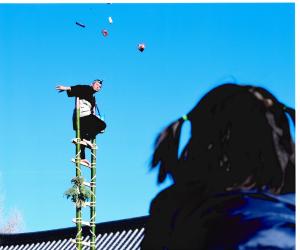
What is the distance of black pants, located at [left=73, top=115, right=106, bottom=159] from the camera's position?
6262mm

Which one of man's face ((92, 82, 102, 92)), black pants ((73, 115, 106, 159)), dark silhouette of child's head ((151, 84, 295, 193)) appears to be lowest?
dark silhouette of child's head ((151, 84, 295, 193))

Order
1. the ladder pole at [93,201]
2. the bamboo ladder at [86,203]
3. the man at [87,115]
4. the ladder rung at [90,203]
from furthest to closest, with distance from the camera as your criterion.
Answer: the man at [87,115], the ladder pole at [93,201], the ladder rung at [90,203], the bamboo ladder at [86,203]

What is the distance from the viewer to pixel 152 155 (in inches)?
74.7

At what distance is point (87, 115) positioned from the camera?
6211 mm

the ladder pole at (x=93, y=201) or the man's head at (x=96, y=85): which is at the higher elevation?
the man's head at (x=96, y=85)

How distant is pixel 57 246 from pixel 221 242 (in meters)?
11.0

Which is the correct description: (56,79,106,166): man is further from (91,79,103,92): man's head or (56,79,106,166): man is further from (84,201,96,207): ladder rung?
(84,201,96,207): ladder rung

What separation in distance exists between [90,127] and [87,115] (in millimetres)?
173

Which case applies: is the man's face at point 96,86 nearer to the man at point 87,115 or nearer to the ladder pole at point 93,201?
the man at point 87,115

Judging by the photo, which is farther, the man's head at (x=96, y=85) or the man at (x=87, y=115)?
the man's head at (x=96, y=85)

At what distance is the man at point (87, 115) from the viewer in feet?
20.0

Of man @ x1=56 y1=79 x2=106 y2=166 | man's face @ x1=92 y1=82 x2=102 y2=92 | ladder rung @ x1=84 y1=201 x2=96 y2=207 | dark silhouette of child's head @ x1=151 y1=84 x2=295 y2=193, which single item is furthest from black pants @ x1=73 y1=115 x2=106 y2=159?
dark silhouette of child's head @ x1=151 y1=84 x2=295 y2=193

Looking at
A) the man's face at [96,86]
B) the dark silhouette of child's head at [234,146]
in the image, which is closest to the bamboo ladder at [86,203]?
the man's face at [96,86]

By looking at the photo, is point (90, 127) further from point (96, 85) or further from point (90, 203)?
point (90, 203)
